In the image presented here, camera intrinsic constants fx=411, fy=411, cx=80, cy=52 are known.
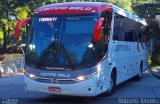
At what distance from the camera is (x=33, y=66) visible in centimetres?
1286

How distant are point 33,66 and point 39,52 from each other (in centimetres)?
48

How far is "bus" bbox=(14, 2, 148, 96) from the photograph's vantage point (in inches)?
488

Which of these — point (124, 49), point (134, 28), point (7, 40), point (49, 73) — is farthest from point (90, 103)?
point (7, 40)

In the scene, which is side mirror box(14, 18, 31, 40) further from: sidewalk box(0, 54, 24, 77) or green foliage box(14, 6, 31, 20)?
green foliage box(14, 6, 31, 20)

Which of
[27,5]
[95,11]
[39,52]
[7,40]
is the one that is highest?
[95,11]

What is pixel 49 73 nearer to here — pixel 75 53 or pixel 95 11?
pixel 75 53

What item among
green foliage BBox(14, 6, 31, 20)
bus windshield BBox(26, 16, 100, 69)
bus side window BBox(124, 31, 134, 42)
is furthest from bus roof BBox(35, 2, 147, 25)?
green foliage BBox(14, 6, 31, 20)

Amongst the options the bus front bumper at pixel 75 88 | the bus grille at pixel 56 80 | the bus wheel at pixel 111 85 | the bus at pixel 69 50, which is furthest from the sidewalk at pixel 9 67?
the bus front bumper at pixel 75 88

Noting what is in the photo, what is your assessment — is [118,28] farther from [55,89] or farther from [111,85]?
[55,89]

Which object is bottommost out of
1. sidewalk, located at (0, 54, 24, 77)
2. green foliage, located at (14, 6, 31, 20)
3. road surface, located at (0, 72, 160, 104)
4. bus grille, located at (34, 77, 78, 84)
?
sidewalk, located at (0, 54, 24, 77)

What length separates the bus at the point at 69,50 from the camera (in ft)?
40.6

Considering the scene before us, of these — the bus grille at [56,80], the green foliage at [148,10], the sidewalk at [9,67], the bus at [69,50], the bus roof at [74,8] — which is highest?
the bus roof at [74,8]

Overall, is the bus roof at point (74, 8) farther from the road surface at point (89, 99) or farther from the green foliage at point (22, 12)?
the green foliage at point (22, 12)

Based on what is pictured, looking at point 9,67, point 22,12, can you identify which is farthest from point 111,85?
point 22,12
